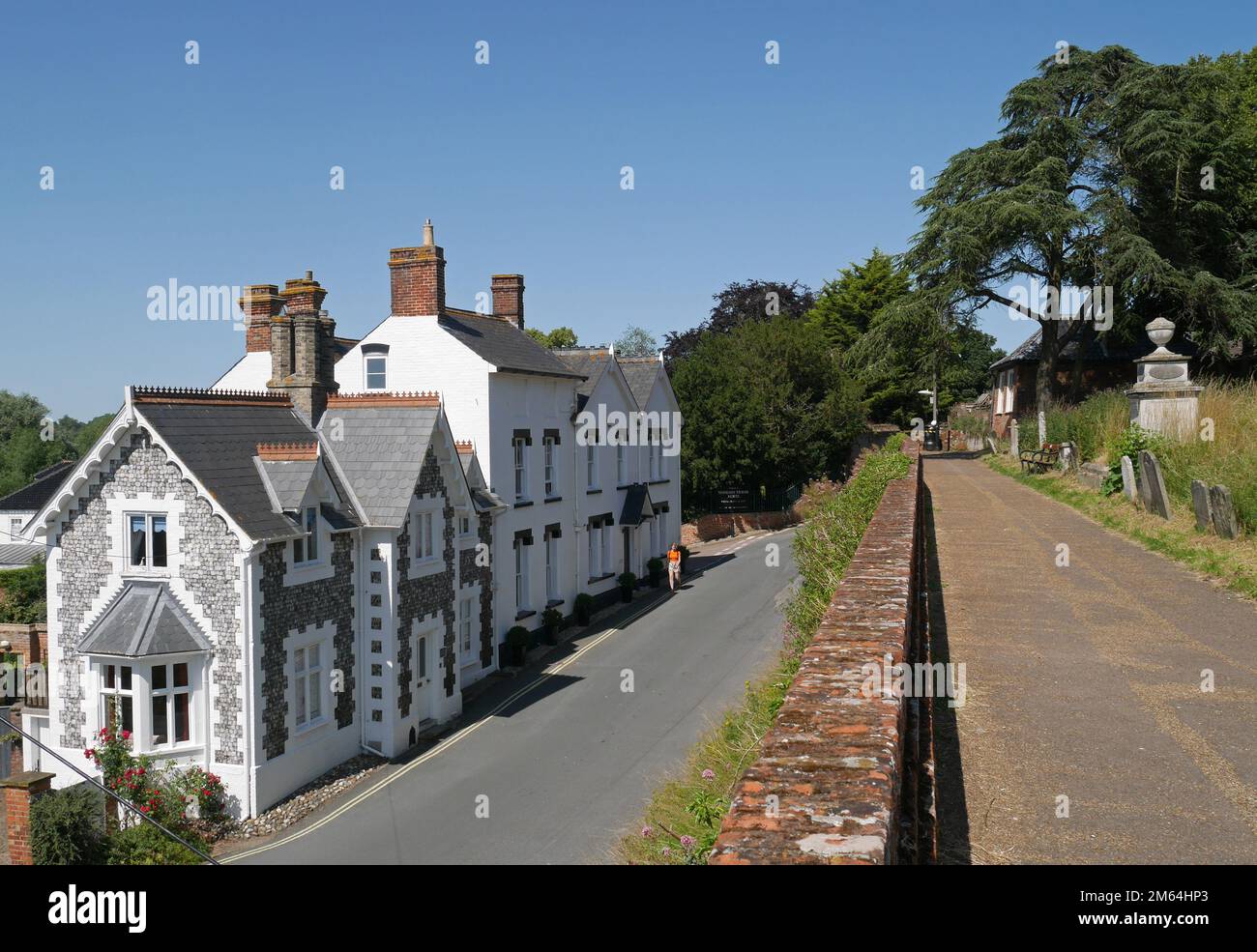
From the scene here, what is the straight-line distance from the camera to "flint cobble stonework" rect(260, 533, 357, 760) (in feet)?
66.0

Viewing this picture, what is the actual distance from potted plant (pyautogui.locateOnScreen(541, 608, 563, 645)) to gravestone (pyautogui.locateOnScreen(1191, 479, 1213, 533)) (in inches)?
805

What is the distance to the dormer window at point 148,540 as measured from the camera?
2080 centimetres

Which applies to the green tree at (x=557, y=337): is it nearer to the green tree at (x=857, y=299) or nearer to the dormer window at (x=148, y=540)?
the green tree at (x=857, y=299)

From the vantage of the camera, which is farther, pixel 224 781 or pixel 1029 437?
pixel 1029 437

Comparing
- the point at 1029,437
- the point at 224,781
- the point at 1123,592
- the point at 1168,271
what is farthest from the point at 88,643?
the point at 1168,271

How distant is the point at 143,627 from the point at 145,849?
4451mm

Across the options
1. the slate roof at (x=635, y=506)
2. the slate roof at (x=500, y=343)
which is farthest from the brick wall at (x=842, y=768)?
the slate roof at (x=635, y=506)

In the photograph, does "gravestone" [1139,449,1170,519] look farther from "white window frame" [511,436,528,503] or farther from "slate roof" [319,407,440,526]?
"white window frame" [511,436,528,503]

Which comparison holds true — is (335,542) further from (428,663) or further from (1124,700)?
(1124,700)

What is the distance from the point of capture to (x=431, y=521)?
25.1 metres

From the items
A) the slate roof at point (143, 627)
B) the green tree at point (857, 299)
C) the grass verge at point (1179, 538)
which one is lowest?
the slate roof at point (143, 627)

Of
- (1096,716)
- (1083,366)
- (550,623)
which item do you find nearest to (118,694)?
(550,623)

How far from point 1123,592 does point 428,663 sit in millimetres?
16754

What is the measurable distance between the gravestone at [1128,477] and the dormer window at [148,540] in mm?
19726
